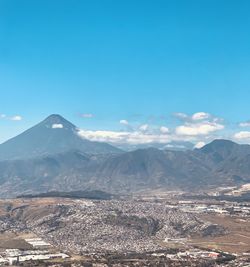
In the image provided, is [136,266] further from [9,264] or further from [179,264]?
[9,264]

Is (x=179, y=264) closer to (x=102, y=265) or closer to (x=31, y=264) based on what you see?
(x=102, y=265)

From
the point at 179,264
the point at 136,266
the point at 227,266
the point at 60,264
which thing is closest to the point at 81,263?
the point at 60,264

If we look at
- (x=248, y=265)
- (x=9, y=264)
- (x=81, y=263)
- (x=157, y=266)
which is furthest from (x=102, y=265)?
(x=248, y=265)

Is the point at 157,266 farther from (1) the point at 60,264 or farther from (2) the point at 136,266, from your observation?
(1) the point at 60,264

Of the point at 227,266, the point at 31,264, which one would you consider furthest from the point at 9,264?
the point at 227,266

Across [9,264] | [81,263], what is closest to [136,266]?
[81,263]

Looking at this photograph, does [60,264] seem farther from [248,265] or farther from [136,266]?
[248,265]
